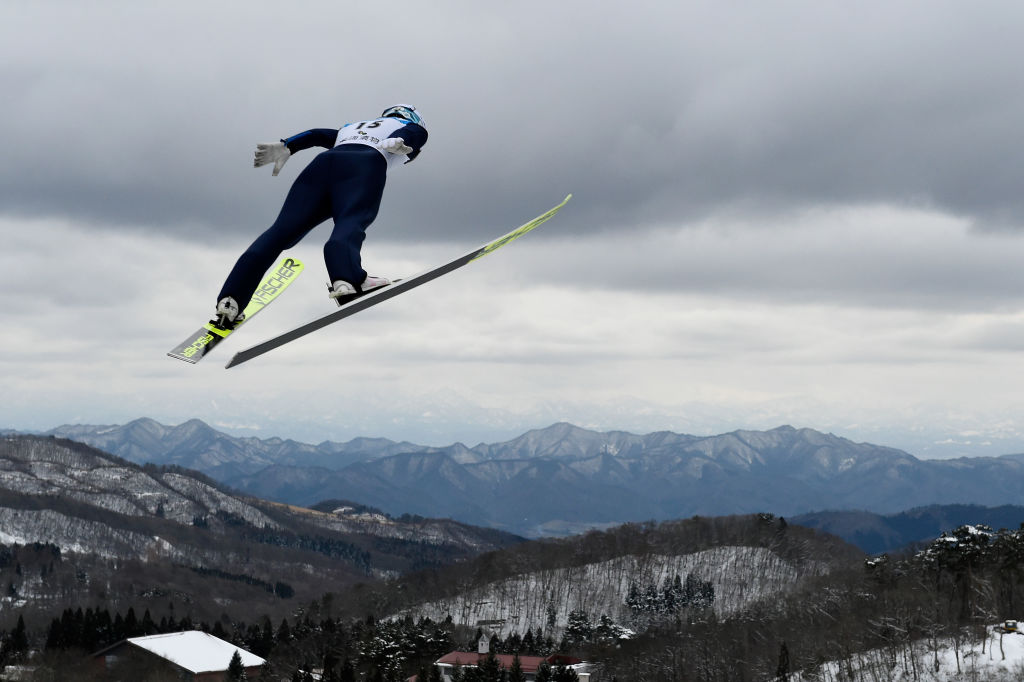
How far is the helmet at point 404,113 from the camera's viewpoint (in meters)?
8.61

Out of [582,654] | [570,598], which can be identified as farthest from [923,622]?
[570,598]

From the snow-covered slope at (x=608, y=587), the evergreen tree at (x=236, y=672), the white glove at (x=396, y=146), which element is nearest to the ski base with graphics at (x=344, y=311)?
the white glove at (x=396, y=146)

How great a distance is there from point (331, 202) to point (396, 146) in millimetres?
716

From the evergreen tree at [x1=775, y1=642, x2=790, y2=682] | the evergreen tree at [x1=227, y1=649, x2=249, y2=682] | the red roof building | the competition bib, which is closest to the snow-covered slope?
the red roof building

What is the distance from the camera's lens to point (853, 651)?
8806 cm

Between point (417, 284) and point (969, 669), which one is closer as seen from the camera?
point (417, 284)

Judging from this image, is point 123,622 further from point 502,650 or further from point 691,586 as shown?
point 691,586

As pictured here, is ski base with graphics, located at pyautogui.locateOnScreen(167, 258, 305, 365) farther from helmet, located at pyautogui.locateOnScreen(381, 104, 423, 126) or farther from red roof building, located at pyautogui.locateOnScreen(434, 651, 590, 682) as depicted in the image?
red roof building, located at pyautogui.locateOnScreen(434, 651, 590, 682)

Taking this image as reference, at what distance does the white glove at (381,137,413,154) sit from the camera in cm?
836

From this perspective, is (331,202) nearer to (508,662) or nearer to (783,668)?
(783,668)

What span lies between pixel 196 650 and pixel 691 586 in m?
90.6

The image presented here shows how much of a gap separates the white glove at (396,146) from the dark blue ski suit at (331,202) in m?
0.05

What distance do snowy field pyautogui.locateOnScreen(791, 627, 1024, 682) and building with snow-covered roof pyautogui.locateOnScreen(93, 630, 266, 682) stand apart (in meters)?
58.0

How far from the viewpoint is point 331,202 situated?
8.48 m
